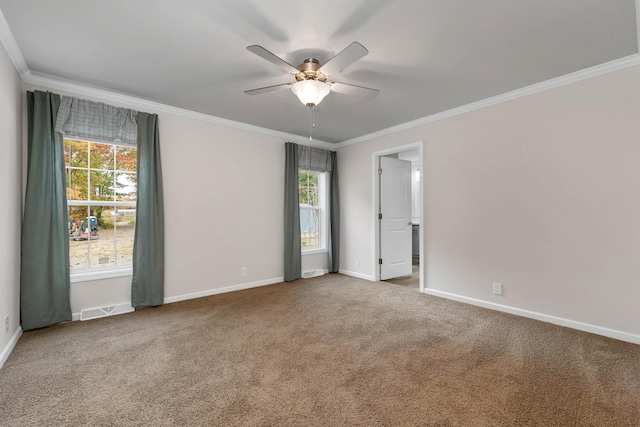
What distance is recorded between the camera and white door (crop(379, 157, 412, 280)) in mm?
4910

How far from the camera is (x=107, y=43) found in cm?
232

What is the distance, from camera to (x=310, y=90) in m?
2.44

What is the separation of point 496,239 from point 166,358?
3549 mm

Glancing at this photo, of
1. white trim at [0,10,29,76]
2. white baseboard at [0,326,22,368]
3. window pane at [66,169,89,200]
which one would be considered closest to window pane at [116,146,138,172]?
window pane at [66,169,89,200]

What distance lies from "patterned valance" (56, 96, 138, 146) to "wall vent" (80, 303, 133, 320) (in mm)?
1841

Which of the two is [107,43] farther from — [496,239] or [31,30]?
[496,239]

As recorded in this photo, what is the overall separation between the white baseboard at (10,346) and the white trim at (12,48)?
2.33 metres

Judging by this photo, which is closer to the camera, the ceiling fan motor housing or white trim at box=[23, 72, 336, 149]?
the ceiling fan motor housing

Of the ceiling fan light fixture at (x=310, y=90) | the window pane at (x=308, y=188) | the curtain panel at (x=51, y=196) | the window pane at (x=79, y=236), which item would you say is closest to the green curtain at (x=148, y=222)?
the curtain panel at (x=51, y=196)

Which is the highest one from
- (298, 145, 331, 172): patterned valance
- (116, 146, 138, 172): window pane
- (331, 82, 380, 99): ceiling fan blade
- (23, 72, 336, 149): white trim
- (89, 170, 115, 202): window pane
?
(23, 72, 336, 149): white trim

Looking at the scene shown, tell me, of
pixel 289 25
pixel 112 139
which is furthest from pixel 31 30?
pixel 289 25

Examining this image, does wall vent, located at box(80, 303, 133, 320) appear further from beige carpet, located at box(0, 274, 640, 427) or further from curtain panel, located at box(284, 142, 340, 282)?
curtain panel, located at box(284, 142, 340, 282)

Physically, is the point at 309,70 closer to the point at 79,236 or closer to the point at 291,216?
the point at 291,216

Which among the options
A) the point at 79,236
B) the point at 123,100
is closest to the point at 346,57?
the point at 123,100
